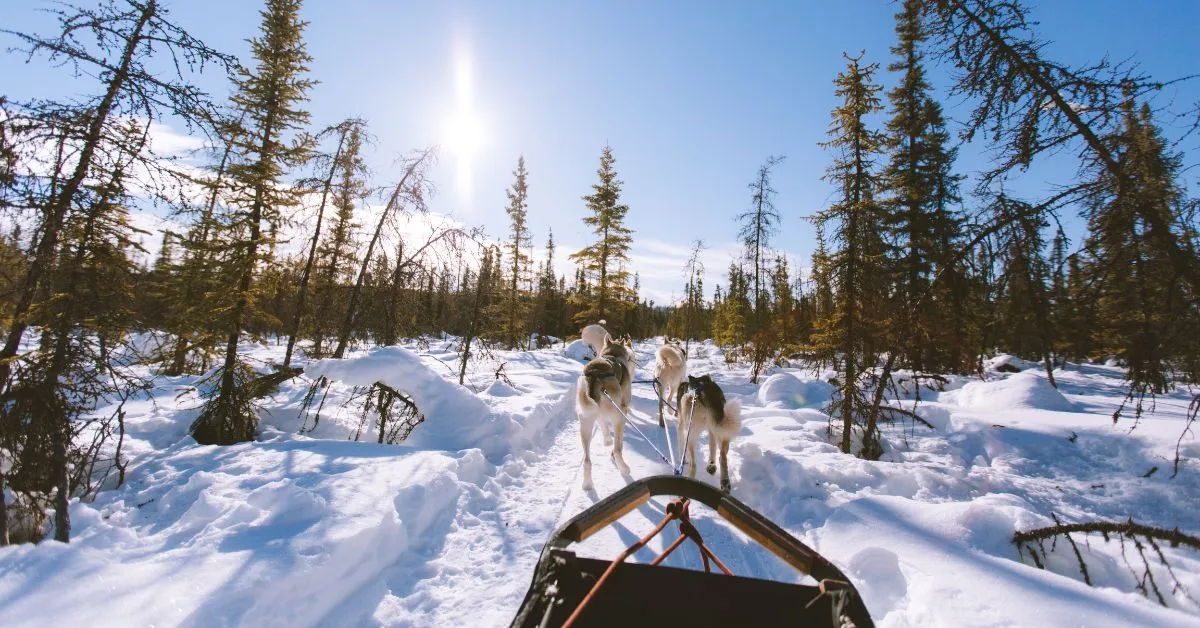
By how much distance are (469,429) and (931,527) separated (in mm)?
5992

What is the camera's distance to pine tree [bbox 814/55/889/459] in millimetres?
7590

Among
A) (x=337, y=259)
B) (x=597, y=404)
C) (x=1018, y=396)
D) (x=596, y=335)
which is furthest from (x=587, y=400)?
(x=337, y=259)

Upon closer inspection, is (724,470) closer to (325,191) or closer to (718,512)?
(718,512)

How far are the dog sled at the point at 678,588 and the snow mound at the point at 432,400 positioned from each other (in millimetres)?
5117

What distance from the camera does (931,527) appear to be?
3.86 metres

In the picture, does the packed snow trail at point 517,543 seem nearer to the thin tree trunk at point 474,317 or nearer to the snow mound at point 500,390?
the snow mound at point 500,390

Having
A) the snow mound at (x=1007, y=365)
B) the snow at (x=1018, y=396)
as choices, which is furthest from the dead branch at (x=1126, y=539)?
the snow mound at (x=1007, y=365)

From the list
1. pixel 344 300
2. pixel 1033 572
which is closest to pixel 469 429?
pixel 1033 572

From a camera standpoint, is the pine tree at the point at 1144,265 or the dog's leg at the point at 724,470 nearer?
the pine tree at the point at 1144,265

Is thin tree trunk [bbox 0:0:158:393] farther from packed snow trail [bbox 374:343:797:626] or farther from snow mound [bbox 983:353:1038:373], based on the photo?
snow mound [bbox 983:353:1038:373]

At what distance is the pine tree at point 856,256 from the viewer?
24.9 ft

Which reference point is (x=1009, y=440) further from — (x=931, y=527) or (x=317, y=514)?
(x=317, y=514)

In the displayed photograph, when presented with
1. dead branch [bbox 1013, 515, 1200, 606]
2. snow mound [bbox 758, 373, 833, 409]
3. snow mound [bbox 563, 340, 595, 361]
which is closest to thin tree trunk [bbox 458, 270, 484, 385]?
snow mound [bbox 758, 373, 833, 409]

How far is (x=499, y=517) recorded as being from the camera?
4.65m
